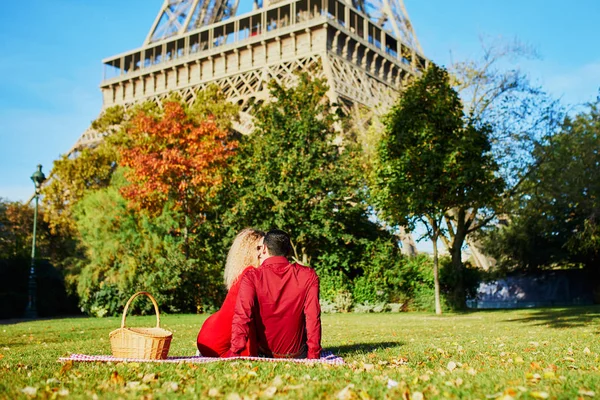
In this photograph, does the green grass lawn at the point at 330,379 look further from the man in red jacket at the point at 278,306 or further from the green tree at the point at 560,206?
the green tree at the point at 560,206

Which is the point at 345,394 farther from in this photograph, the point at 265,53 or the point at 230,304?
the point at 265,53

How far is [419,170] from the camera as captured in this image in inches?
641

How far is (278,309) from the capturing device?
4.94m

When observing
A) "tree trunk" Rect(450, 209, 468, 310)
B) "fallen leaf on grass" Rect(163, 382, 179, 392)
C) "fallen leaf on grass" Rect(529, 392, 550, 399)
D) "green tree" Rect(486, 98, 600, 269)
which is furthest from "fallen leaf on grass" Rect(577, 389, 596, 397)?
"tree trunk" Rect(450, 209, 468, 310)

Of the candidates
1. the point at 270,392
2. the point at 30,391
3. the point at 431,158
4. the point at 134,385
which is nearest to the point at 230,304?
the point at 134,385

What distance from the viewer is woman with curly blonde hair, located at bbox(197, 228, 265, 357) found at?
16.6ft

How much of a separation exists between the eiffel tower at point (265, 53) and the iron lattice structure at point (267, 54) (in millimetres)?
65

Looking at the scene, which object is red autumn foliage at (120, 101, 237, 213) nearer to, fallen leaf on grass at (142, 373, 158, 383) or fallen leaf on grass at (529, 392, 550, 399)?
fallen leaf on grass at (142, 373, 158, 383)

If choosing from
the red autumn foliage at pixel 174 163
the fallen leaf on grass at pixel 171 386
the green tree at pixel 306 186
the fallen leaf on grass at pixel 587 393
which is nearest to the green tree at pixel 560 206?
the green tree at pixel 306 186

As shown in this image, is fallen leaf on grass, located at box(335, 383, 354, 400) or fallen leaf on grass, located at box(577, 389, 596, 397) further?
fallen leaf on grass, located at box(577, 389, 596, 397)

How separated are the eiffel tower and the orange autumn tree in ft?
30.5

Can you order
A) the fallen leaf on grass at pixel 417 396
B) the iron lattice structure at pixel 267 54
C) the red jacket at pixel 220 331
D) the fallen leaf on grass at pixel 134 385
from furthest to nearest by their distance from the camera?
1. the iron lattice structure at pixel 267 54
2. the red jacket at pixel 220 331
3. the fallen leaf on grass at pixel 134 385
4. the fallen leaf on grass at pixel 417 396

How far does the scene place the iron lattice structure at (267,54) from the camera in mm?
33281

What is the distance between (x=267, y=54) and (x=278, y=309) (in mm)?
33893
